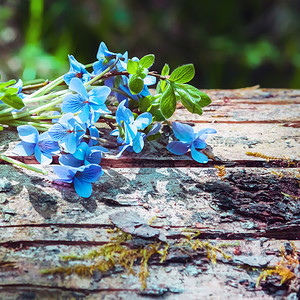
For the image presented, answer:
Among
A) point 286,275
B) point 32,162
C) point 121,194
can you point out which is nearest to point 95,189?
point 121,194

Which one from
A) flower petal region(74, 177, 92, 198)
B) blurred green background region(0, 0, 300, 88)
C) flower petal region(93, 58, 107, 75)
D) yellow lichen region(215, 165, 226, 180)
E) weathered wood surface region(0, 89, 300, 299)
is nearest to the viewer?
weathered wood surface region(0, 89, 300, 299)

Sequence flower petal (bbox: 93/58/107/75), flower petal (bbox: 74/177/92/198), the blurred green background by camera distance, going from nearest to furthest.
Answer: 1. flower petal (bbox: 74/177/92/198)
2. flower petal (bbox: 93/58/107/75)
3. the blurred green background

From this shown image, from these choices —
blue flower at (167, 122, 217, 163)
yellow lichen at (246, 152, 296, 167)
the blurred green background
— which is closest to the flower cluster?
blue flower at (167, 122, 217, 163)

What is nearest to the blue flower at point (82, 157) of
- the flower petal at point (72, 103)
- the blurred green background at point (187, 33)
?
the flower petal at point (72, 103)

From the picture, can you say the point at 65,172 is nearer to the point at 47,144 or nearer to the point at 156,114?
the point at 47,144

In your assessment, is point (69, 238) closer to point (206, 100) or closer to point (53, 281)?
point (53, 281)

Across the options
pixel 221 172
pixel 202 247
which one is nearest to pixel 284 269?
pixel 202 247

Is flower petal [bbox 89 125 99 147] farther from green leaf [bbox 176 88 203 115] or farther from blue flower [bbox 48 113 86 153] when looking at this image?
green leaf [bbox 176 88 203 115]
